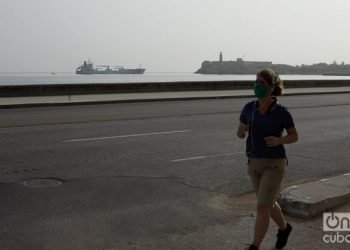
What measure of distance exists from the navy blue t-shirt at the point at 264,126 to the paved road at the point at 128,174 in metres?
1.15

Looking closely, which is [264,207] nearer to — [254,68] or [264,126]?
[264,126]

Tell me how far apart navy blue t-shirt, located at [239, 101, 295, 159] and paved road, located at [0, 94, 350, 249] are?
1.15 meters

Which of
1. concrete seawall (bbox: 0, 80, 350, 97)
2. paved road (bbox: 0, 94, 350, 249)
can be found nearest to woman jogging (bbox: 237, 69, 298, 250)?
paved road (bbox: 0, 94, 350, 249)

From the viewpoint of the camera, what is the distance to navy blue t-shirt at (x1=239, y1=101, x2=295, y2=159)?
505cm

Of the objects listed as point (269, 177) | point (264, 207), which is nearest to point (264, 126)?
point (269, 177)

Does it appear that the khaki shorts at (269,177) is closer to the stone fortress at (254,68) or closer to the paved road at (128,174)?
the paved road at (128,174)

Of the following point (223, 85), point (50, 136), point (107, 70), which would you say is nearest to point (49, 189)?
point (50, 136)

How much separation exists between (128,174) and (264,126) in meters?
4.26

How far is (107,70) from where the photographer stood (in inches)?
3041

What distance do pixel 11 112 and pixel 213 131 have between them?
355 inches

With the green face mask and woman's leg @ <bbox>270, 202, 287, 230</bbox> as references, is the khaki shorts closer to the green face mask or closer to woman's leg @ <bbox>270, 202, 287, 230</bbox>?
woman's leg @ <bbox>270, 202, 287, 230</bbox>

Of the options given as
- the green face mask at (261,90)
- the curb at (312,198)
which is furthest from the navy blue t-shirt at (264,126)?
the curb at (312,198)

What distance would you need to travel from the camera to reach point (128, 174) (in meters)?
8.93

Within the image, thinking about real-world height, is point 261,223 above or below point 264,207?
below
